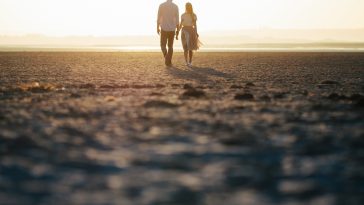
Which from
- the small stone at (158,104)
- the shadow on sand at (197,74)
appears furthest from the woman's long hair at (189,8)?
the small stone at (158,104)

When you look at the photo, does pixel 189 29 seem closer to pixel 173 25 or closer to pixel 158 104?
pixel 173 25

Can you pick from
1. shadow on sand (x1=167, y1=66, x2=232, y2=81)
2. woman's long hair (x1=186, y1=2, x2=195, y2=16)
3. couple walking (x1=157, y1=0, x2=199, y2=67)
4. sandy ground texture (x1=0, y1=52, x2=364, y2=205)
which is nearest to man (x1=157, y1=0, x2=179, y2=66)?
couple walking (x1=157, y1=0, x2=199, y2=67)

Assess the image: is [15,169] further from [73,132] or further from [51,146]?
[73,132]

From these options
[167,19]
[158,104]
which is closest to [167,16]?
[167,19]

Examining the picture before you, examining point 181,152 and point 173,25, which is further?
point 173,25

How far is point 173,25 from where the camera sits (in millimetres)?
18750

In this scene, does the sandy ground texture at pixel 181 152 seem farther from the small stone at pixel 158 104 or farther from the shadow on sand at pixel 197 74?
the shadow on sand at pixel 197 74

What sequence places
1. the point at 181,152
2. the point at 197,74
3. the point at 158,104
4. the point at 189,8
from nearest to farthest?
the point at 181,152 → the point at 158,104 → the point at 197,74 → the point at 189,8

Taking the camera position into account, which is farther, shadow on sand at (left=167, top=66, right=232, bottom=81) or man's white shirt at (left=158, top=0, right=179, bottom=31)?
man's white shirt at (left=158, top=0, right=179, bottom=31)

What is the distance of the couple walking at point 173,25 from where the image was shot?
61.2ft

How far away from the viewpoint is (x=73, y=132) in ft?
16.9

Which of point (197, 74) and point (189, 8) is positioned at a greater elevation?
point (189, 8)

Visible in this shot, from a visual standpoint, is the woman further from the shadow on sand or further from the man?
the shadow on sand

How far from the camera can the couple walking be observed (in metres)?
18.7
